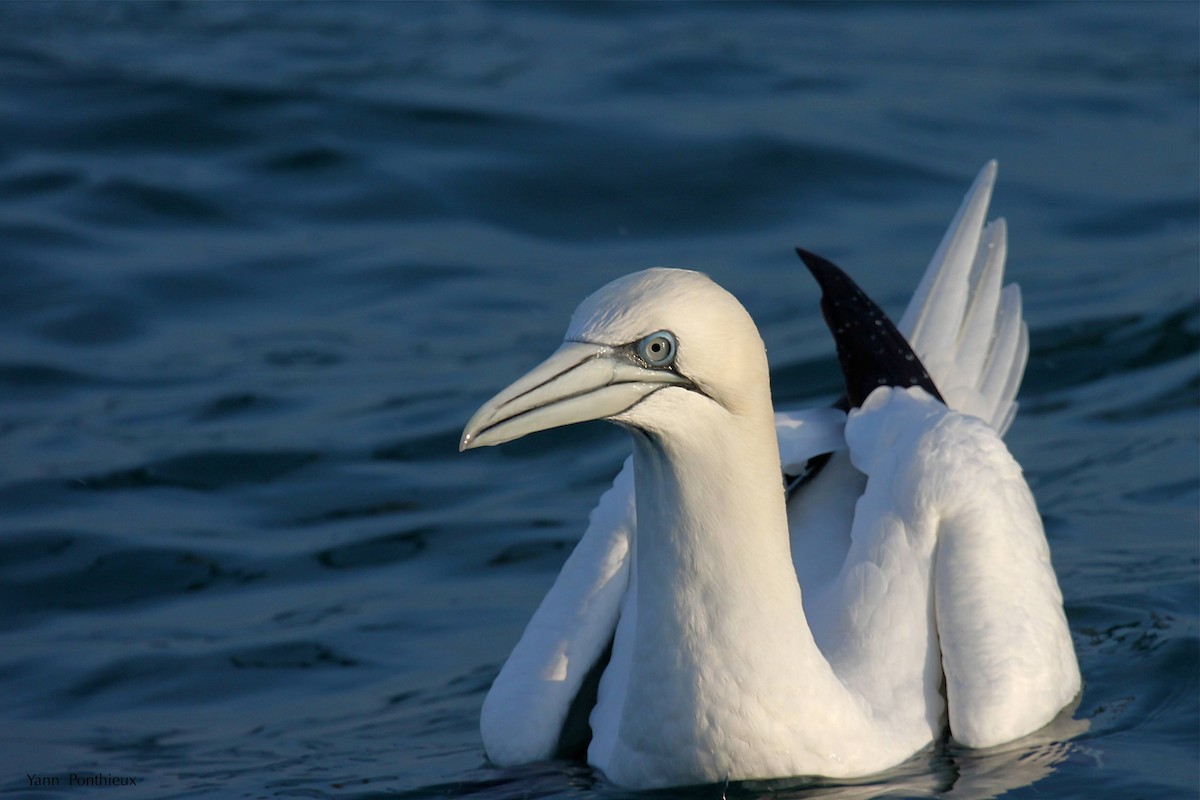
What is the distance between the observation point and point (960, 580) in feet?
19.2

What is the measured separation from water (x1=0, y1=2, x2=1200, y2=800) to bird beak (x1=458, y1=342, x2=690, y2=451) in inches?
53.6

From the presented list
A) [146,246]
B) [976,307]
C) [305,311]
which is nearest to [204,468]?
[305,311]

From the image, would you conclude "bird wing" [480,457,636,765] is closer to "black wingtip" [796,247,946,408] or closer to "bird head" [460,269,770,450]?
"black wingtip" [796,247,946,408]

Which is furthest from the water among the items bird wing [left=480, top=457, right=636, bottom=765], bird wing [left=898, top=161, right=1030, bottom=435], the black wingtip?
the black wingtip

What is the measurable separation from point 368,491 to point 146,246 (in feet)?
12.6

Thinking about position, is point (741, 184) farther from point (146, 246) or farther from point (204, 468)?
point (204, 468)

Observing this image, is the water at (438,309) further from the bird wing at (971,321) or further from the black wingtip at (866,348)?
the black wingtip at (866,348)

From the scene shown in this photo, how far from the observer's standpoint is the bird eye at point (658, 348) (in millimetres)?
4527

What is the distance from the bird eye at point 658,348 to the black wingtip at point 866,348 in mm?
2414

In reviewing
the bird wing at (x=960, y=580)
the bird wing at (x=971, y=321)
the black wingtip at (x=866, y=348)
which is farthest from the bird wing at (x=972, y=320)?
the bird wing at (x=960, y=580)

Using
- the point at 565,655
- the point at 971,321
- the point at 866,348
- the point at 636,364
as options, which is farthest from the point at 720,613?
the point at 971,321

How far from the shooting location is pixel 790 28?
16156 mm

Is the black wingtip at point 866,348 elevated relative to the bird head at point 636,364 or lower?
lower

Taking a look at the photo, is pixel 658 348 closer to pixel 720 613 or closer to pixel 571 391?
pixel 571 391
